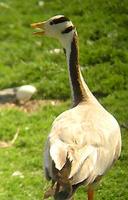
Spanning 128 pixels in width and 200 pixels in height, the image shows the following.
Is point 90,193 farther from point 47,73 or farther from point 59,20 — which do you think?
Answer: point 47,73

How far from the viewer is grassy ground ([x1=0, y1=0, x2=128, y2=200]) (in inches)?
282

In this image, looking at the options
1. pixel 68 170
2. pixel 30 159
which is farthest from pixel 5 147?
pixel 68 170

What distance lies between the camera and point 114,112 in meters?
8.27

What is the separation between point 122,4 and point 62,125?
5439 millimetres

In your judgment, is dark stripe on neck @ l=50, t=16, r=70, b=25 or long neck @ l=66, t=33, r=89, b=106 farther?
dark stripe on neck @ l=50, t=16, r=70, b=25

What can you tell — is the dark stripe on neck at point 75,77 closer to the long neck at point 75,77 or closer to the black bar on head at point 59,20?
the long neck at point 75,77

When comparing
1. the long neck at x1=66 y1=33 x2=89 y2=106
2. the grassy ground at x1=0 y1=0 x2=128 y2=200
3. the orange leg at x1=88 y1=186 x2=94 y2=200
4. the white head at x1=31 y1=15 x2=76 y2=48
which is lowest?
the grassy ground at x1=0 y1=0 x2=128 y2=200

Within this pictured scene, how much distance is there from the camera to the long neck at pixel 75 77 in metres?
6.47

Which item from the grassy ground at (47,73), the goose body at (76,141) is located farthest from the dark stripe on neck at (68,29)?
the grassy ground at (47,73)

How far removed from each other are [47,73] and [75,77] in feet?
10.1

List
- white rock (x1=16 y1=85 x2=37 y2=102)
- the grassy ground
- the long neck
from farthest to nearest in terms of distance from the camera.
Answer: white rock (x1=16 y1=85 x2=37 y2=102) < the grassy ground < the long neck

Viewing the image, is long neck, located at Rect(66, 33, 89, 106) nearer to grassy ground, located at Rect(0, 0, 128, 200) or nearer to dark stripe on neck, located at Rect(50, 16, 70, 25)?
dark stripe on neck, located at Rect(50, 16, 70, 25)

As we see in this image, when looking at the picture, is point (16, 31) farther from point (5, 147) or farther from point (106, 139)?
point (106, 139)

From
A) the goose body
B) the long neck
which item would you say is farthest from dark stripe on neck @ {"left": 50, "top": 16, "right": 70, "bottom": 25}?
the long neck
